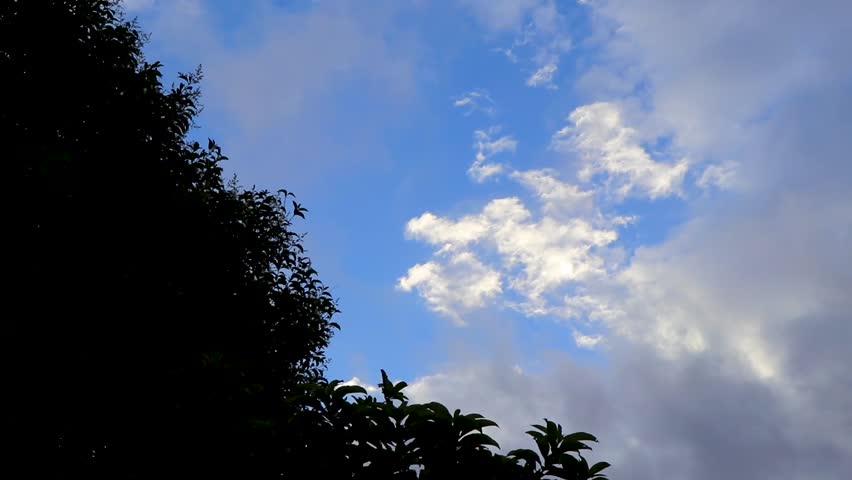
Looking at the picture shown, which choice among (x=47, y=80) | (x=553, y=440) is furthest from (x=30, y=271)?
(x=553, y=440)

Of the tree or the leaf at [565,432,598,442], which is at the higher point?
the tree

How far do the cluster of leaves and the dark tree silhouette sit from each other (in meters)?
0.01

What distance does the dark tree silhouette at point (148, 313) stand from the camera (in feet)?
20.4

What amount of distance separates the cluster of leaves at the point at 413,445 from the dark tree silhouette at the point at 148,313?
0.01 metres

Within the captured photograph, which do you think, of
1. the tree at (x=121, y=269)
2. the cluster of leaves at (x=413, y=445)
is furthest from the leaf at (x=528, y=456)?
the tree at (x=121, y=269)

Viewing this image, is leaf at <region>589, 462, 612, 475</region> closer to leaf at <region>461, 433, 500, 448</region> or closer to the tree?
leaf at <region>461, 433, 500, 448</region>

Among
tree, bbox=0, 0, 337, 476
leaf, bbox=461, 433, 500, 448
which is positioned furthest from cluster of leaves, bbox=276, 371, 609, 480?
tree, bbox=0, 0, 337, 476

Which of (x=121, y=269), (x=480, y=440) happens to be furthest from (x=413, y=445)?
(x=121, y=269)

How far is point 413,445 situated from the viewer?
20.0ft

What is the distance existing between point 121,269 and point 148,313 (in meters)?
1.14

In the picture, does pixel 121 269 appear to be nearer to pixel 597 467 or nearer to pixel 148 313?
pixel 148 313

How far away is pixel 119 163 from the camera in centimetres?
1645

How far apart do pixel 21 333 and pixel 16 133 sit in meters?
4.35

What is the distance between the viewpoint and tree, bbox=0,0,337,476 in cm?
1219
